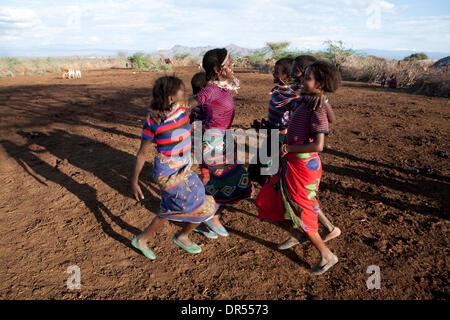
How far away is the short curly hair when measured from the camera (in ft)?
6.67

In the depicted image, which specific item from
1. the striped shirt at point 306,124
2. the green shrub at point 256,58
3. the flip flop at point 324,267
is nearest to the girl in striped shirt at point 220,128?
the striped shirt at point 306,124

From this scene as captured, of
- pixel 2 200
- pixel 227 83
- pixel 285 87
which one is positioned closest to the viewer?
pixel 227 83

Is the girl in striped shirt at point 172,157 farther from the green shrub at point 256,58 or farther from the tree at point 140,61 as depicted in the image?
the tree at point 140,61

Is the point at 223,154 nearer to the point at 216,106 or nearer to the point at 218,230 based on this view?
the point at 216,106

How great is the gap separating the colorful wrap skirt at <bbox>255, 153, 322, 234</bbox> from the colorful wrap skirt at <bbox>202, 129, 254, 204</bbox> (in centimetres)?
48

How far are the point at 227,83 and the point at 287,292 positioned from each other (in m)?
1.96

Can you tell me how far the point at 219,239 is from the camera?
2.97 metres

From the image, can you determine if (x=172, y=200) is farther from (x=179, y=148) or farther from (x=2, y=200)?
(x=2, y=200)

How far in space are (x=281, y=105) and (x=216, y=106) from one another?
810 mm

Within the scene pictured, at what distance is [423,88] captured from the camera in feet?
41.4

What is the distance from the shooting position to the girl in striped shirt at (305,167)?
6.75 ft

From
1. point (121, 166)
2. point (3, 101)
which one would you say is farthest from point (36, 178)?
point (3, 101)

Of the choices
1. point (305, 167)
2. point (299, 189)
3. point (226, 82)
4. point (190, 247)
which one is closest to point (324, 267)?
point (299, 189)
